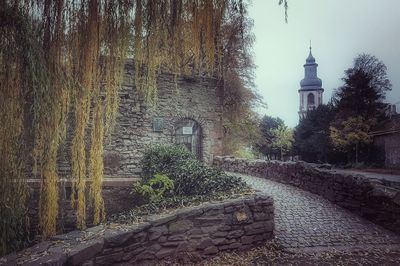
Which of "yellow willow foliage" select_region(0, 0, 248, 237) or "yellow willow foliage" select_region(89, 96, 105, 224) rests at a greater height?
"yellow willow foliage" select_region(0, 0, 248, 237)

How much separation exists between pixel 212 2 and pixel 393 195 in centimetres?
565

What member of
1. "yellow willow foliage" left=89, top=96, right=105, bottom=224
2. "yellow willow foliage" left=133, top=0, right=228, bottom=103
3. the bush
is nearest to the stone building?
the bush

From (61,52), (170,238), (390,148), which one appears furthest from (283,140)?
(61,52)

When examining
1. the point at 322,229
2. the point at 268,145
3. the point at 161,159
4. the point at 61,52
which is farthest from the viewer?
the point at 268,145

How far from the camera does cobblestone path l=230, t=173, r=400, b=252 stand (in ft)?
17.9

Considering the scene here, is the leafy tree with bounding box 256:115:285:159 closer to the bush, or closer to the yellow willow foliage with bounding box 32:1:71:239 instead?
the bush

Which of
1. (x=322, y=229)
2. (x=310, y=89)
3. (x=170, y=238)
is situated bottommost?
(x=322, y=229)

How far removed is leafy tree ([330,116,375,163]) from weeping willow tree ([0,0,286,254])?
2362 cm

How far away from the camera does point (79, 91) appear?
3152 mm

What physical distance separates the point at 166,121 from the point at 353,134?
17322 millimetres

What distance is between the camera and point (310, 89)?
56.8m

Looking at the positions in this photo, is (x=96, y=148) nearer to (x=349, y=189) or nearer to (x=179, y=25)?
(x=179, y=25)

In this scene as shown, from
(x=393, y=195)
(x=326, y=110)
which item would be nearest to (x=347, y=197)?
(x=393, y=195)

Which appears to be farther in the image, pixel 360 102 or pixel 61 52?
pixel 360 102
